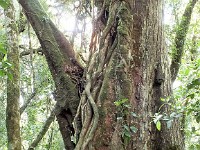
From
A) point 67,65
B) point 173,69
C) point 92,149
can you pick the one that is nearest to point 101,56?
point 67,65

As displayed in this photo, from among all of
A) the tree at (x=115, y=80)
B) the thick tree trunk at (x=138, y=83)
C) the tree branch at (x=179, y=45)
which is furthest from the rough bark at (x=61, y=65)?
the tree branch at (x=179, y=45)

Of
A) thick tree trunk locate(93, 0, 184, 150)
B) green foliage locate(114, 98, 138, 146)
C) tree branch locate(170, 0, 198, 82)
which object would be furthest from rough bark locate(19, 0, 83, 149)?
tree branch locate(170, 0, 198, 82)

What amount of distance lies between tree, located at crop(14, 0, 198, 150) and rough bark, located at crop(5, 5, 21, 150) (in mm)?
590

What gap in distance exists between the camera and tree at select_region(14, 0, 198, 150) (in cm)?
222

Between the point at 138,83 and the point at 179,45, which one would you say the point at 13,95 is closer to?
the point at 138,83

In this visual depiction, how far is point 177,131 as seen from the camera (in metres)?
2.60

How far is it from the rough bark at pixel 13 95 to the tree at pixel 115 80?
0.59m

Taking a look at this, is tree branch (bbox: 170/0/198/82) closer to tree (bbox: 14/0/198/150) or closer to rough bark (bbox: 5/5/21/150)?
tree (bbox: 14/0/198/150)

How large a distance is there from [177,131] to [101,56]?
87cm

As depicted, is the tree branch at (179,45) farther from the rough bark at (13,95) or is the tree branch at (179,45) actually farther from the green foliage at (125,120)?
the green foliage at (125,120)

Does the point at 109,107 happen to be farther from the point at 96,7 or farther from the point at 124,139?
the point at 96,7

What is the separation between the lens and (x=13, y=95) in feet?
10.8

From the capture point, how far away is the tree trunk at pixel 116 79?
7.26 ft

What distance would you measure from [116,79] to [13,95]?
1377 mm
